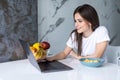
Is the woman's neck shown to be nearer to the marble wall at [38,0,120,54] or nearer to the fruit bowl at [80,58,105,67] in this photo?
the marble wall at [38,0,120,54]

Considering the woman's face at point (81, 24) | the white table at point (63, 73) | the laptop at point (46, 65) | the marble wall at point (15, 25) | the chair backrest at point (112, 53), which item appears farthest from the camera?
the chair backrest at point (112, 53)

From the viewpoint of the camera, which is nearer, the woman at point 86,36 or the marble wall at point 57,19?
the woman at point 86,36

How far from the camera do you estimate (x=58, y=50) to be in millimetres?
2396

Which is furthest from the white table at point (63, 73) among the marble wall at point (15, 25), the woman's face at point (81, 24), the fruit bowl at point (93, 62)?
the woman's face at point (81, 24)

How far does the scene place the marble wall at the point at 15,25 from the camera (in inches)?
78.0

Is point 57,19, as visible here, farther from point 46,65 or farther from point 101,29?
point 46,65

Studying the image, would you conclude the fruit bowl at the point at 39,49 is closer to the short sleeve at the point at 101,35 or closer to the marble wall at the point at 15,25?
the marble wall at the point at 15,25

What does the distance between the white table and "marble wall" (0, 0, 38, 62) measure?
0.90 ft

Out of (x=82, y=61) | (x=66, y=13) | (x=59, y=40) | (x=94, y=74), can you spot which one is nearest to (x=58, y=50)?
(x=59, y=40)

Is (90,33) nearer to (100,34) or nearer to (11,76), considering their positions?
(100,34)

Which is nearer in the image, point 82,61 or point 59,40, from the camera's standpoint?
point 82,61

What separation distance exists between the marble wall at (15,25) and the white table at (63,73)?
27 cm

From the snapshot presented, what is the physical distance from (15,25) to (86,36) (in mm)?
655

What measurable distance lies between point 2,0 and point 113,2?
1.42 metres
